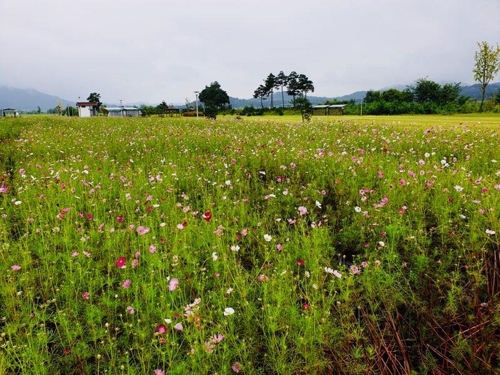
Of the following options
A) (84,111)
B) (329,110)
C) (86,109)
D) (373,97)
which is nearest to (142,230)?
(329,110)

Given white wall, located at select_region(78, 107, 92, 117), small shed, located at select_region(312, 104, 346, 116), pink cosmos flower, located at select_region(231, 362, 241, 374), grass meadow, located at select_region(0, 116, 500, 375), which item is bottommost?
pink cosmos flower, located at select_region(231, 362, 241, 374)

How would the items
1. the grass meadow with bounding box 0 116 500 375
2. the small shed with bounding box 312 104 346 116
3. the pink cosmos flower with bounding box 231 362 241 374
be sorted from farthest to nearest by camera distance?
the small shed with bounding box 312 104 346 116 < the grass meadow with bounding box 0 116 500 375 < the pink cosmos flower with bounding box 231 362 241 374

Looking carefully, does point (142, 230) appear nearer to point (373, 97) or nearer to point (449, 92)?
point (373, 97)

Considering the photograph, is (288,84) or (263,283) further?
(288,84)

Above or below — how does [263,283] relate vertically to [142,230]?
below

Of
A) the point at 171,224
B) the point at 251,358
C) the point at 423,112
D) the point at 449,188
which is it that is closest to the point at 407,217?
the point at 449,188

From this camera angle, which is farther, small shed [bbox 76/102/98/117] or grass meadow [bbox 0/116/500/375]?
small shed [bbox 76/102/98/117]

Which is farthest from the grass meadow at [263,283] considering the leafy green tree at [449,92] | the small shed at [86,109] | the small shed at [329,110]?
the small shed at [86,109]

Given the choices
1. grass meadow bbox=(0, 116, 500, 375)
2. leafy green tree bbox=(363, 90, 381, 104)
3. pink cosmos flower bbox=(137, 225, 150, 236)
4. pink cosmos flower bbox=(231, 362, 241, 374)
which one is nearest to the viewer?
pink cosmos flower bbox=(231, 362, 241, 374)

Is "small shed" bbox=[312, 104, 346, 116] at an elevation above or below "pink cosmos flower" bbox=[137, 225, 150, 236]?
above

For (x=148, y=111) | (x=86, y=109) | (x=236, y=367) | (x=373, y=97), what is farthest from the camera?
(x=86, y=109)

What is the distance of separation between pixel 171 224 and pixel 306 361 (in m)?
2.31

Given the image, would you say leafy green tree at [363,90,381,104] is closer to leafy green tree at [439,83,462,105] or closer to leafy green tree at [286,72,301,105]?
leafy green tree at [439,83,462,105]

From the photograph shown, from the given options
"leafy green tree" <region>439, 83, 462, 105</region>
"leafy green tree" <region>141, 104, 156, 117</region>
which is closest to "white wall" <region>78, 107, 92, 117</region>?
"leafy green tree" <region>141, 104, 156, 117</region>
